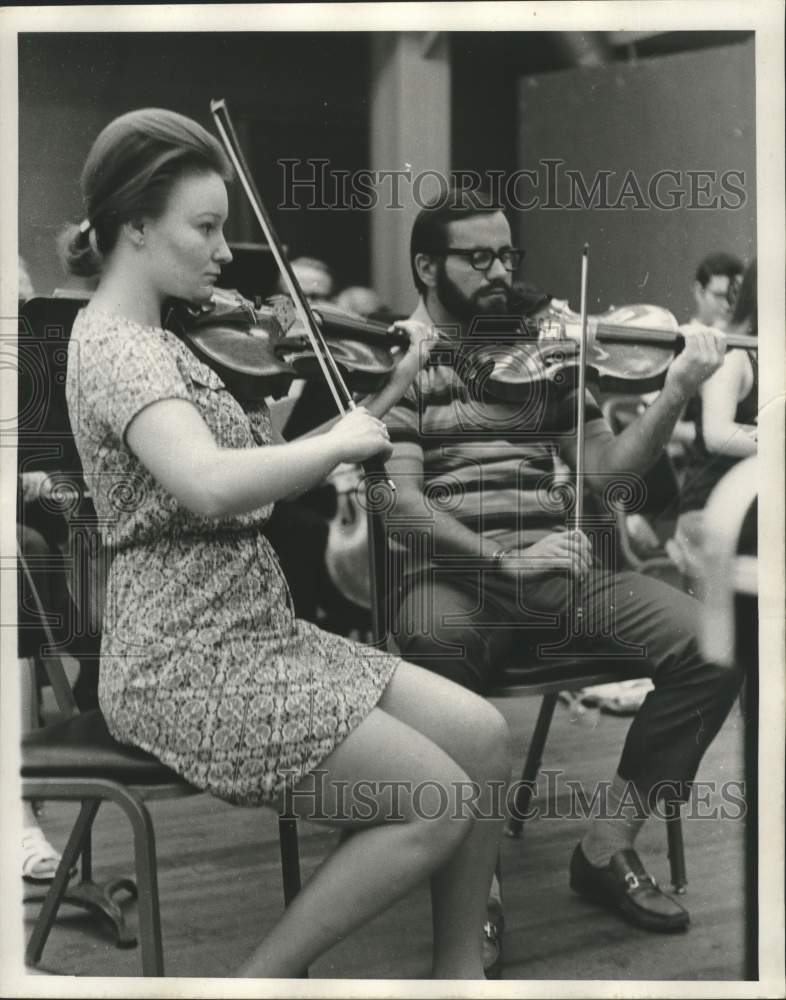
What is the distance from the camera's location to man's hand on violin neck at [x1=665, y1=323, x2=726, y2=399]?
268cm

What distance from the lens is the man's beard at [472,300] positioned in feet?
8.78

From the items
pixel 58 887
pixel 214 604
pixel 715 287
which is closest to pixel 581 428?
pixel 715 287

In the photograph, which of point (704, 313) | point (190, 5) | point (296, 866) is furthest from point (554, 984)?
point (190, 5)

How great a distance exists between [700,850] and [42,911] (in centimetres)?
132

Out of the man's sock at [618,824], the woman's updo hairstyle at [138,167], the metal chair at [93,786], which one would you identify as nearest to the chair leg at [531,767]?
the man's sock at [618,824]

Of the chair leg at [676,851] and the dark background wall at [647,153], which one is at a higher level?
the dark background wall at [647,153]

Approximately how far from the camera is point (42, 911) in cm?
250

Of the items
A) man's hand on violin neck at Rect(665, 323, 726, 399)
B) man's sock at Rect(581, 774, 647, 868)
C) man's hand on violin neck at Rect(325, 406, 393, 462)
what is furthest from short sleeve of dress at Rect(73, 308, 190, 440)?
man's sock at Rect(581, 774, 647, 868)

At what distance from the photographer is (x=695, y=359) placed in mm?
2723

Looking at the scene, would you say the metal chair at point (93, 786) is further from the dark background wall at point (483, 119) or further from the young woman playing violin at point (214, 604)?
the dark background wall at point (483, 119)

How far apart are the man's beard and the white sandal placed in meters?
1.26

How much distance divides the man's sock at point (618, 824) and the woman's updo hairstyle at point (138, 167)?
1404 mm

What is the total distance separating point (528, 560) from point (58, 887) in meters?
1.06

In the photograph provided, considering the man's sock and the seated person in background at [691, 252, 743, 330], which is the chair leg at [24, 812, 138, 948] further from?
the seated person in background at [691, 252, 743, 330]
